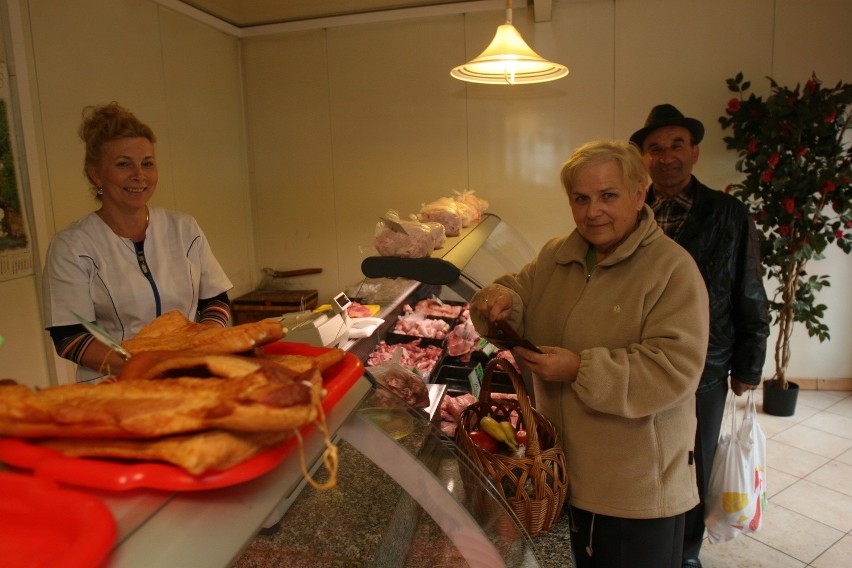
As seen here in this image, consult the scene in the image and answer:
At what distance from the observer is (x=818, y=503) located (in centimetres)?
347

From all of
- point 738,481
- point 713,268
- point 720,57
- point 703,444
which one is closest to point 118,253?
point 713,268

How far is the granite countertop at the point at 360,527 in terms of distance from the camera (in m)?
1.15

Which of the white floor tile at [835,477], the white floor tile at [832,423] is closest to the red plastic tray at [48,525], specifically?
the white floor tile at [835,477]

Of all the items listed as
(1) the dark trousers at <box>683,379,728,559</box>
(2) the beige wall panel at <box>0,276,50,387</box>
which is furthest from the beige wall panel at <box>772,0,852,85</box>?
(2) the beige wall panel at <box>0,276,50,387</box>

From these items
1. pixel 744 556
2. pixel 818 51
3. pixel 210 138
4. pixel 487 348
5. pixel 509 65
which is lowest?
pixel 744 556

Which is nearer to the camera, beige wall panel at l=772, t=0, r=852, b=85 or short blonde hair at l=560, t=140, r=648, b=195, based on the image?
short blonde hair at l=560, t=140, r=648, b=195

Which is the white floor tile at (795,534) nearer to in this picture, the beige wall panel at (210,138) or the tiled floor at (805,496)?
the tiled floor at (805,496)

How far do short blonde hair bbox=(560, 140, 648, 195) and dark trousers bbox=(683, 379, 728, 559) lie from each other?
4.52ft

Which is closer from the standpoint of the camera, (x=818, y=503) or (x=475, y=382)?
(x=475, y=382)

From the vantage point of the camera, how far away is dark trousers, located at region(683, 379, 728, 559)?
269 centimetres

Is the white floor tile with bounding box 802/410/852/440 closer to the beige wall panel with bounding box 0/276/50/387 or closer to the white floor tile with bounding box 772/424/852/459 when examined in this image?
the white floor tile with bounding box 772/424/852/459

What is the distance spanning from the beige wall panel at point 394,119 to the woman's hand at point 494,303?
3405 mm

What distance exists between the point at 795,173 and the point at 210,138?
Result: 4.64 metres

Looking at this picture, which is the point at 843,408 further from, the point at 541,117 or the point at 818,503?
the point at 541,117
